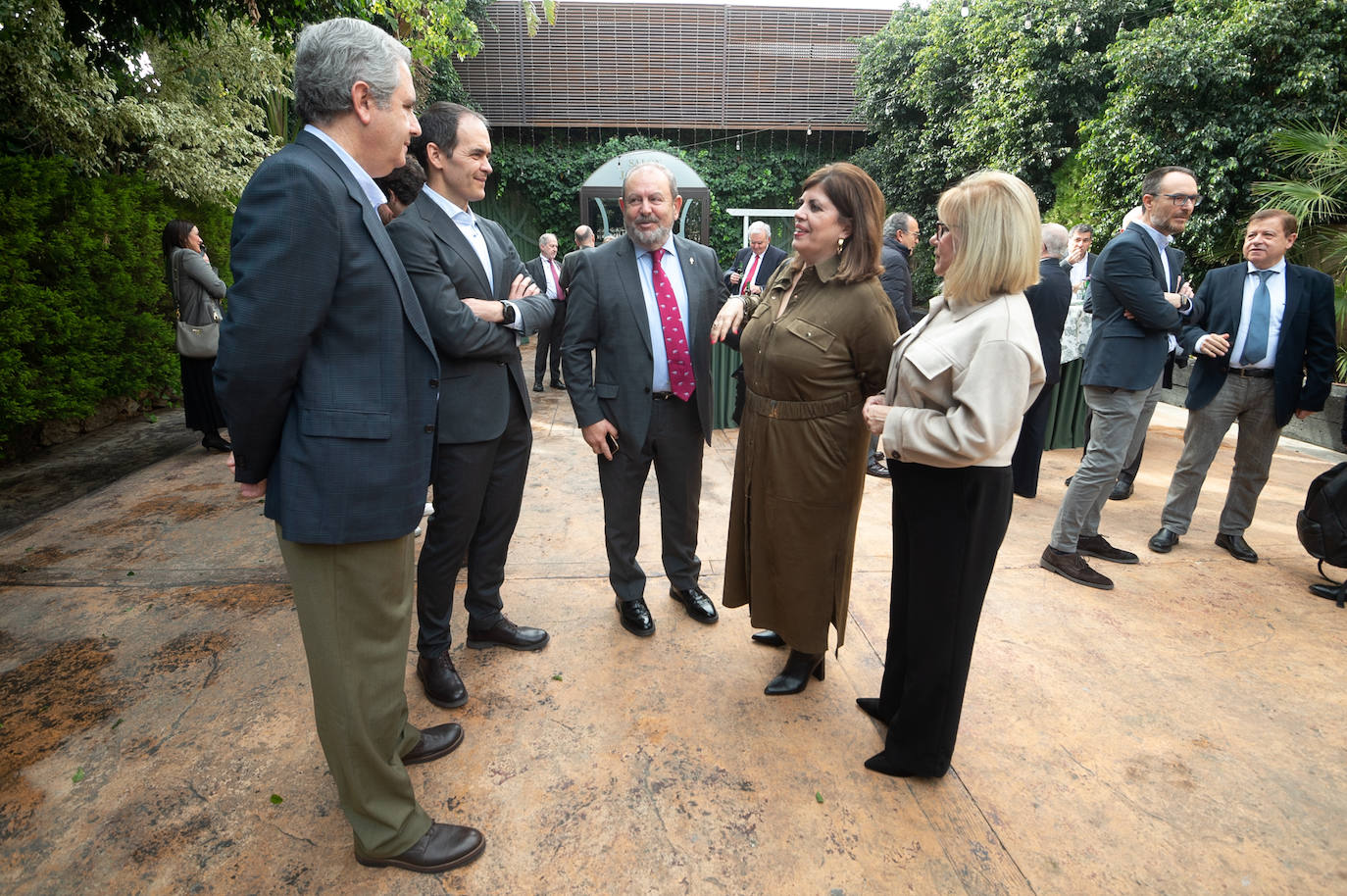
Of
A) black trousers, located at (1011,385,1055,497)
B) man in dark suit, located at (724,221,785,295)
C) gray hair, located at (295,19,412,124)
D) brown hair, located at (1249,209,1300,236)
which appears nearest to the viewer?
gray hair, located at (295,19,412,124)

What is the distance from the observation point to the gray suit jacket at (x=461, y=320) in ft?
7.46

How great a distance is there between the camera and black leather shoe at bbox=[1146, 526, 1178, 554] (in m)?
4.02

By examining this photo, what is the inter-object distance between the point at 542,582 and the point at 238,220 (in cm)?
240

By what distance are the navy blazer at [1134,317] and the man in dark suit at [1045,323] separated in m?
0.61

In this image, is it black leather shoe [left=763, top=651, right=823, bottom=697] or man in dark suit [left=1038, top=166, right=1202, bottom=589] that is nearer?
black leather shoe [left=763, top=651, right=823, bottom=697]

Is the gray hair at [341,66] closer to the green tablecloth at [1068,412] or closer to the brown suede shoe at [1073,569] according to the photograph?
the brown suede shoe at [1073,569]

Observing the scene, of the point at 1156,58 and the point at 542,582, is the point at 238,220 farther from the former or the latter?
the point at 1156,58

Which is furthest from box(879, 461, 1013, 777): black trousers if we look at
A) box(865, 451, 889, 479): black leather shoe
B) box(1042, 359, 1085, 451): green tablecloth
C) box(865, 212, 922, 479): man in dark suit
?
box(1042, 359, 1085, 451): green tablecloth

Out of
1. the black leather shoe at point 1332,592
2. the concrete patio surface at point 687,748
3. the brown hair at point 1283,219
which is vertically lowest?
the concrete patio surface at point 687,748

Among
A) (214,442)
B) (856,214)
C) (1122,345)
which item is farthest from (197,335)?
(1122,345)

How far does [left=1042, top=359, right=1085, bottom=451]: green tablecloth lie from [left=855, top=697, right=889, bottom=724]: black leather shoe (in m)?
4.32

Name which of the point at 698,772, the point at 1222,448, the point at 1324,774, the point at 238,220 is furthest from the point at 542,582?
the point at 1222,448

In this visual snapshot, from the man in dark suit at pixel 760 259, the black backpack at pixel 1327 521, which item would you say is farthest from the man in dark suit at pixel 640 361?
Result: the man in dark suit at pixel 760 259

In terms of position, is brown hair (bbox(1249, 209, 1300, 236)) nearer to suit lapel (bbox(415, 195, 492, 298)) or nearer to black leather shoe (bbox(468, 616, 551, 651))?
suit lapel (bbox(415, 195, 492, 298))
